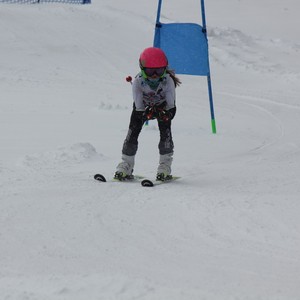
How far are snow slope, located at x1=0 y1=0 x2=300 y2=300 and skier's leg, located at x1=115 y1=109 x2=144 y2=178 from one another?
0.39 m

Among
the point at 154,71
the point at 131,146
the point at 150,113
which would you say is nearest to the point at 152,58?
the point at 154,71

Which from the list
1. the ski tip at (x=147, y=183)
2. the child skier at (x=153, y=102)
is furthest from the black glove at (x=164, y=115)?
the ski tip at (x=147, y=183)

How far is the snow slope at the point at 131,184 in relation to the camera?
372cm

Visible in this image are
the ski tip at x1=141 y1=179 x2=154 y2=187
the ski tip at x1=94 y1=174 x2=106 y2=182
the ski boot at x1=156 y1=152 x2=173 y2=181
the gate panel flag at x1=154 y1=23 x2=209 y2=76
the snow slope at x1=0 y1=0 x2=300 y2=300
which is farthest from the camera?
the gate panel flag at x1=154 y1=23 x2=209 y2=76

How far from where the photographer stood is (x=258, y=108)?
1290cm

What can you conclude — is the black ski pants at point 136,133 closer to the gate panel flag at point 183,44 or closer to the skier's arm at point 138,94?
the skier's arm at point 138,94

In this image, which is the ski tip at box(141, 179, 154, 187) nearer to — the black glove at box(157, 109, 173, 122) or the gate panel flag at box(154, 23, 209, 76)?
the black glove at box(157, 109, 173, 122)

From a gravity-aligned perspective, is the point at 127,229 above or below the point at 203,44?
below

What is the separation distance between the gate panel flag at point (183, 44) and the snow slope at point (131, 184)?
990 millimetres

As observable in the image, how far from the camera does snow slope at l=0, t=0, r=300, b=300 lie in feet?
12.2

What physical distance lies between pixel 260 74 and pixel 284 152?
7602mm

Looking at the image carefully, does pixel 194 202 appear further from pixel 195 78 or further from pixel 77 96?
pixel 195 78

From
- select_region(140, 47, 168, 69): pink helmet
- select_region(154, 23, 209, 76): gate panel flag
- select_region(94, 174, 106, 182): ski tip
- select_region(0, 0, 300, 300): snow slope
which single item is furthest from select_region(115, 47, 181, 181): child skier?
select_region(154, 23, 209, 76): gate panel flag

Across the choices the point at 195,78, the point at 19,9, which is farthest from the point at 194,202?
the point at 19,9
